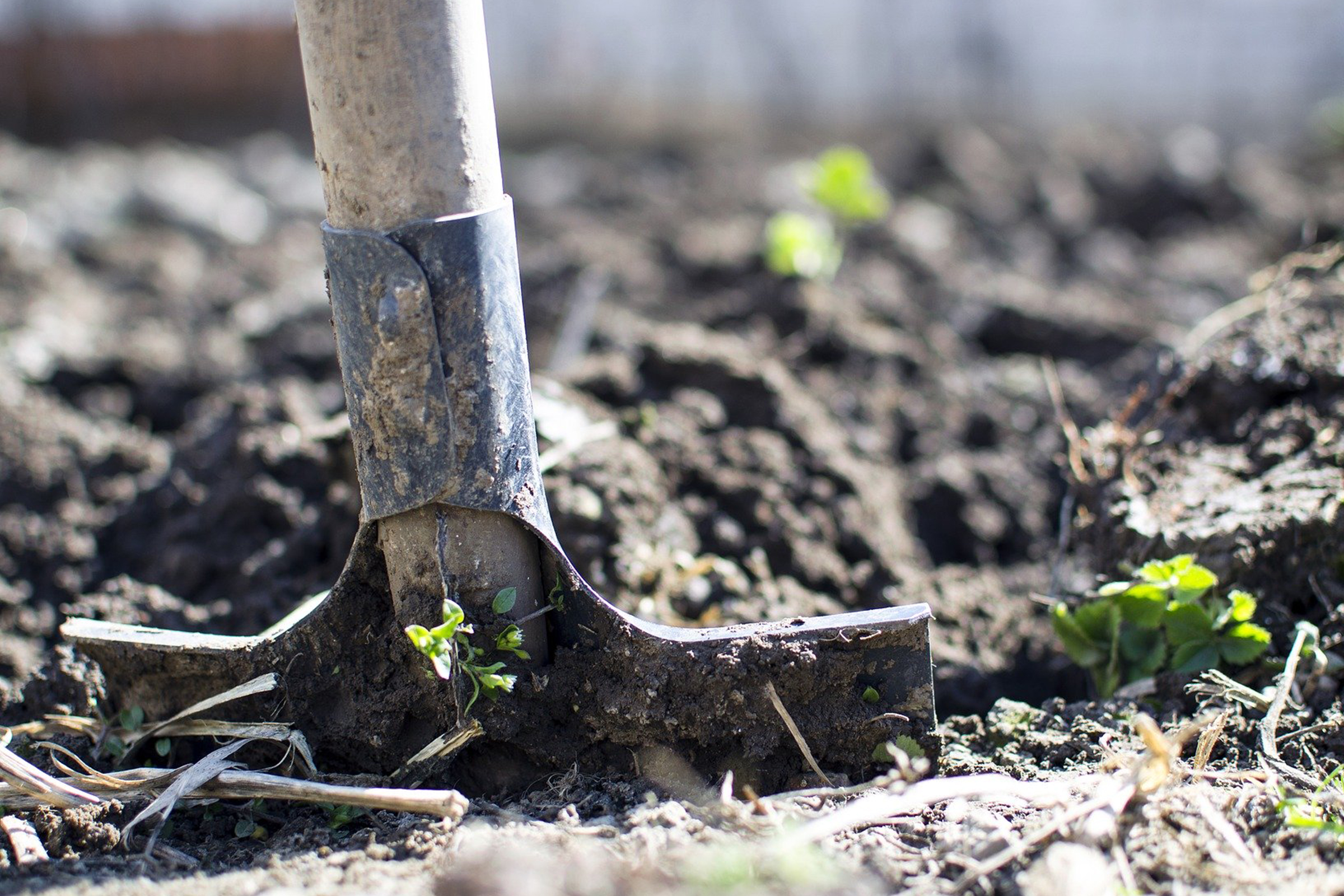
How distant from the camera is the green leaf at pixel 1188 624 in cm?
182

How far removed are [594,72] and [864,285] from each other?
20.1 feet

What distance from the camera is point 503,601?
1567 millimetres

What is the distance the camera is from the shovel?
55.6 inches

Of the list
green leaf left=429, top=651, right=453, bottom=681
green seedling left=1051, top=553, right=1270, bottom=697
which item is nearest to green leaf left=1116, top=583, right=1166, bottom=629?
green seedling left=1051, top=553, right=1270, bottom=697

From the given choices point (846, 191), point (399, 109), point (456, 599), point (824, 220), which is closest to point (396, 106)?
point (399, 109)

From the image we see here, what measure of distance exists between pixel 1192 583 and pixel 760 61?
28.3ft

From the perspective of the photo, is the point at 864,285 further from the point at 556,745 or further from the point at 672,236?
the point at 556,745

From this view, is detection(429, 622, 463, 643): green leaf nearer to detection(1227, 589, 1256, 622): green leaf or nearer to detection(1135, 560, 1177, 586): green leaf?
detection(1135, 560, 1177, 586): green leaf

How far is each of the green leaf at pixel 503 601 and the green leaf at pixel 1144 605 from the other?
1050mm

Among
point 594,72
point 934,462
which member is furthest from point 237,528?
point 594,72

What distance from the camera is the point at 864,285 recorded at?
4.17 m

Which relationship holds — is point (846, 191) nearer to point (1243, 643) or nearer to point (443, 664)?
point (1243, 643)

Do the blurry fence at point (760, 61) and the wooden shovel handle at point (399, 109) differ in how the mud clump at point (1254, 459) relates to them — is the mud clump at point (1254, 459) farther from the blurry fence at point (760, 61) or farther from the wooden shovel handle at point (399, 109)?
the blurry fence at point (760, 61)

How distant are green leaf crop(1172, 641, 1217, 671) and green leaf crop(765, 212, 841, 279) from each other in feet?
7.47
